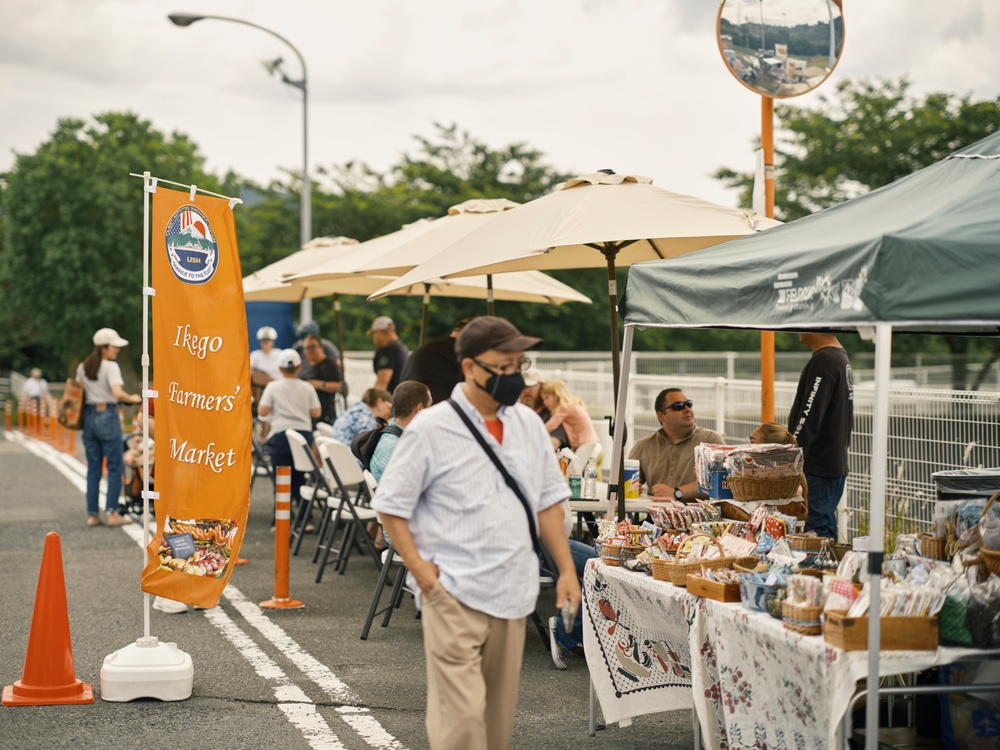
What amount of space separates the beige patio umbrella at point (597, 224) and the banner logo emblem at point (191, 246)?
4.50 ft

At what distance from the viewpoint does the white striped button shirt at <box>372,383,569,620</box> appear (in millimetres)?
3977

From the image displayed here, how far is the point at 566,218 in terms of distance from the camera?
6918 millimetres

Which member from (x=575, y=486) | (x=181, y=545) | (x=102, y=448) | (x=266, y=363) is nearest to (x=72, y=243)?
(x=266, y=363)

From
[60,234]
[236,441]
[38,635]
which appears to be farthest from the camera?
[60,234]

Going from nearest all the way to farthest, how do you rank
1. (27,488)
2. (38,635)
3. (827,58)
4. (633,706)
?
(633,706), (38,635), (827,58), (27,488)

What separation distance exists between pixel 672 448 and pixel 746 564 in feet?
10.6

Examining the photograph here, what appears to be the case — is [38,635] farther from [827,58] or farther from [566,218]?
[827,58]

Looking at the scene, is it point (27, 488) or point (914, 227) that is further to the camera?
point (27, 488)

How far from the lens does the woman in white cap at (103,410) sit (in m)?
12.2

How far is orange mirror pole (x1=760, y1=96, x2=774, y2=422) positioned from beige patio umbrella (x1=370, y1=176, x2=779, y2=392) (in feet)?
1.56

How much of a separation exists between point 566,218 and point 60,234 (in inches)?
1666

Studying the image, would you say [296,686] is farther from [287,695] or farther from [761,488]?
[761,488]

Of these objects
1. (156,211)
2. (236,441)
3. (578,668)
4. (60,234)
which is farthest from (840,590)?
(60,234)

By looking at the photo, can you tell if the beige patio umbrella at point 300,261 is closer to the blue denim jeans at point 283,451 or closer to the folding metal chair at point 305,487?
the blue denim jeans at point 283,451
